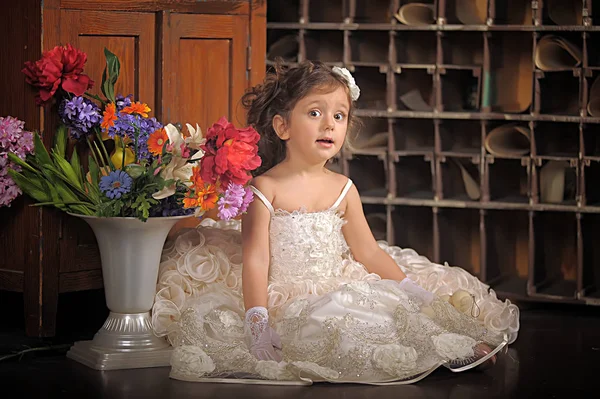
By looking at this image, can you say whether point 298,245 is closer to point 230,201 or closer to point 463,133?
point 230,201

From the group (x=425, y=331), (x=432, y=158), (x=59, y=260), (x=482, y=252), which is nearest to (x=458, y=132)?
(x=432, y=158)

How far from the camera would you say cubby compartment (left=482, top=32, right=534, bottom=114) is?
419cm

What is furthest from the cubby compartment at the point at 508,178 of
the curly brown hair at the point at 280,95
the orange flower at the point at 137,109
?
the orange flower at the point at 137,109

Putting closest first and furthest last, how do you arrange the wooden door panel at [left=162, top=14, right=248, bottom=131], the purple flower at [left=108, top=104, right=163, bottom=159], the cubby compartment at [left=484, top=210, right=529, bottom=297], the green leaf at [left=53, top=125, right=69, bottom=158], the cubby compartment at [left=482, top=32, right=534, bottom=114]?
the purple flower at [left=108, top=104, right=163, bottom=159]
the green leaf at [left=53, top=125, right=69, bottom=158]
the wooden door panel at [left=162, top=14, right=248, bottom=131]
the cubby compartment at [left=482, top=32, right=534, bottom=114]
the cubby compartment at [left=484, top=210, right=529, bottom=297]

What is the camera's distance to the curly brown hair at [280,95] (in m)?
3.13

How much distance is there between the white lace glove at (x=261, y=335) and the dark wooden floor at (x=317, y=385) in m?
0.13

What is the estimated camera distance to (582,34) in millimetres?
3941

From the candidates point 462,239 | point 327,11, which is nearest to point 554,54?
point 462,239

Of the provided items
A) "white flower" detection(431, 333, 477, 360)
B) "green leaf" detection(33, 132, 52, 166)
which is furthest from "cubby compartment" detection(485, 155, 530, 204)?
"green leaf" detection(33, 132, 52, 166)

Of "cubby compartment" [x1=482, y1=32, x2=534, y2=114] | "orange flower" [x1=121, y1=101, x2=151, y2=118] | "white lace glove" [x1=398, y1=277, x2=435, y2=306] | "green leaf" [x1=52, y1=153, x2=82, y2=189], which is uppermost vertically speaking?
"cubby compartment" [x1=482, y1=32, x2=534, y2=114]

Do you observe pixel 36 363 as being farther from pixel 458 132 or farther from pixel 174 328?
pixel 458 132

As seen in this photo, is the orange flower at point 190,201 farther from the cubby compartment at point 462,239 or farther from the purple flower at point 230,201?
the cubby compartment at point 462,239

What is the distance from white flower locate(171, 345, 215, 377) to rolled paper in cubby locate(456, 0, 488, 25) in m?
2.07

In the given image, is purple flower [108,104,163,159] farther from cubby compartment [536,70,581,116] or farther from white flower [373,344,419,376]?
cubby compartment [536,70,581,116]
